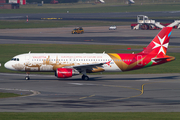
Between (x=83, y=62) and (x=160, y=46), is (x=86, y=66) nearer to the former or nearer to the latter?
(x=83, y=62)

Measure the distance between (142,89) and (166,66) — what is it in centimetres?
2571

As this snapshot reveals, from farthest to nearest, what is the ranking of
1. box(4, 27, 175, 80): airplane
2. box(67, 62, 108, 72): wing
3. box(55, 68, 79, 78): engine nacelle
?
box(4, 27, 175, 80): airplane
box(67, 62, 108, 72): wing
box(55, 68, 79, 78): engine nacelle

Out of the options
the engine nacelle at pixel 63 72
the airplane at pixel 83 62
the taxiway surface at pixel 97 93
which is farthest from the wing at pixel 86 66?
the taxiway surface at pixel 97 93

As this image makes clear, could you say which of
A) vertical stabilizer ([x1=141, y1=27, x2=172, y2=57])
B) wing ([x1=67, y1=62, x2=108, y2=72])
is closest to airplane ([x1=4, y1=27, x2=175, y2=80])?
wing ([x1=67, y1=62, x2=108, y2=72])

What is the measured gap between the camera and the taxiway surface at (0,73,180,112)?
33.8 m

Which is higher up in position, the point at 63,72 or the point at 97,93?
the point at 63,72

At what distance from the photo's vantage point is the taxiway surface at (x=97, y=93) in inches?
1331

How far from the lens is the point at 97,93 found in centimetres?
4316

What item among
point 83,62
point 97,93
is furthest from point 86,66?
point 97,93

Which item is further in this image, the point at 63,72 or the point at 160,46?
the point at 160,46

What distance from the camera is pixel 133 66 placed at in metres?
55.4

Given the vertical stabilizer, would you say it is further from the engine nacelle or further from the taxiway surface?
the engine nacelle

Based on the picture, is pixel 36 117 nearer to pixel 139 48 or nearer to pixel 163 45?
pixel 163 45

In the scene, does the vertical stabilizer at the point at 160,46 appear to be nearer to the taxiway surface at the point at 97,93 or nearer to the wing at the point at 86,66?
the taxiway surface at the point at 97,93
